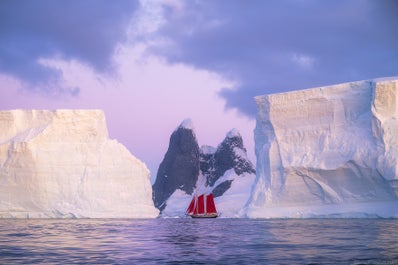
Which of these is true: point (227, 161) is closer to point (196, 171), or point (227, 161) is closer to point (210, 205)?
point (196, 171)

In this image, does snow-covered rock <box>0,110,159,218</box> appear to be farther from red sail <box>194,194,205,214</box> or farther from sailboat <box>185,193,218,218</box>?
red sail <box>194,194,205,214</box>

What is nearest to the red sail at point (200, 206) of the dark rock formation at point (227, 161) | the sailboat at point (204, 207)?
the sailboat at point (204, 207)

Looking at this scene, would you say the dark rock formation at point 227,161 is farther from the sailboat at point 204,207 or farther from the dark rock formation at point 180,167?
the sailboat at point 204,207

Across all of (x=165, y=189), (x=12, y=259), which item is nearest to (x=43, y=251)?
(x=12, y=259)

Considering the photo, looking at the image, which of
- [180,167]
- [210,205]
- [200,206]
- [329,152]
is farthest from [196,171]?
[329,152]

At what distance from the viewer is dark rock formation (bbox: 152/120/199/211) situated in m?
75.3

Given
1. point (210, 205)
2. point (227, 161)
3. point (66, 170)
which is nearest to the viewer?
point (66, 170)

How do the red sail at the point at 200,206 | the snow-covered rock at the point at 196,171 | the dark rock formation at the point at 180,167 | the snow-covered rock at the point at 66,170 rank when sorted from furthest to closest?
the dark rock formation at the point at 180,167, the snow-covered rock at the point at 196,171, the red sail at the point at 200,206, the snow-covered rock at the point at 66,170

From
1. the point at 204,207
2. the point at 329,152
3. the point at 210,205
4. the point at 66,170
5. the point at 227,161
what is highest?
the point at 227,161

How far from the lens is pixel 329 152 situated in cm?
4075

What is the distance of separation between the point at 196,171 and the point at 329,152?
3637 centimetres

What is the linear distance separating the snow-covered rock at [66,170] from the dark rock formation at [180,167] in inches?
931

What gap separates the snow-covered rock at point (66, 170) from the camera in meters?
45.9

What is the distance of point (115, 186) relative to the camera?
48625 millimetres
